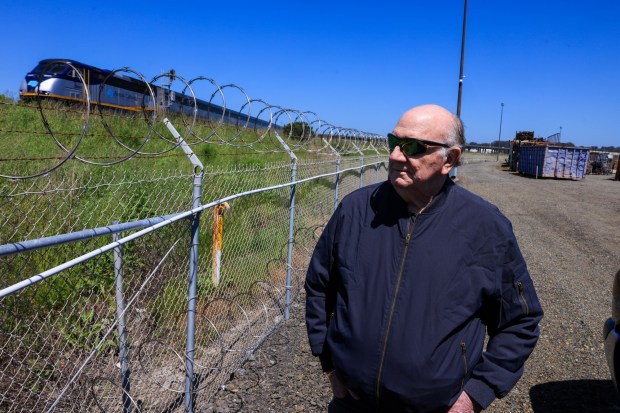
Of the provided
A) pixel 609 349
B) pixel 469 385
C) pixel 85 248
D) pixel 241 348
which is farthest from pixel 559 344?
pixel 85 248

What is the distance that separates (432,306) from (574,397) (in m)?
2.99

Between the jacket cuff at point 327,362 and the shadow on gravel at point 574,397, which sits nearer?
the jacket cuff at point 327,362

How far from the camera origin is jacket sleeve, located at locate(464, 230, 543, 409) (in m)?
2.07

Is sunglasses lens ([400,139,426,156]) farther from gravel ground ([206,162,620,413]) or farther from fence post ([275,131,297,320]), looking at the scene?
fence post ([275,131,297,320])

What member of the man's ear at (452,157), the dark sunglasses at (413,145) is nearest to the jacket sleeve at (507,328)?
the man's ear at (452,157)

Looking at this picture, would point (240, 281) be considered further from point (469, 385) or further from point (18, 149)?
point (18, 149)

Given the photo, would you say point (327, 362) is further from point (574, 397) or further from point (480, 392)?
point (574, 397)

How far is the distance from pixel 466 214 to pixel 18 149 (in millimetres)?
7539

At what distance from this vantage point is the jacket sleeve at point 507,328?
2068mm

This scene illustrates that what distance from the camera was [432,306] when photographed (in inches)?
79.1

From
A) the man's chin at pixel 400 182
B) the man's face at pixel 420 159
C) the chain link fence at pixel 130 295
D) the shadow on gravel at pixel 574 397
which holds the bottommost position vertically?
the shadow on gravel at pixel 574 397

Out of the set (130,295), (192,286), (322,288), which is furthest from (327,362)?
(130,295)

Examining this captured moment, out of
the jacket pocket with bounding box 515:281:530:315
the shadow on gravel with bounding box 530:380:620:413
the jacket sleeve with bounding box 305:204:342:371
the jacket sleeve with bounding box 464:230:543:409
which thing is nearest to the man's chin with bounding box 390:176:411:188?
the jacket sleeve with bounding box 305:204:342:371

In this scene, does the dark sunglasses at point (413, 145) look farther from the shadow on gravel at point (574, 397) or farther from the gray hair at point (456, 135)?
the shadow on gravel at point (574, 397)
